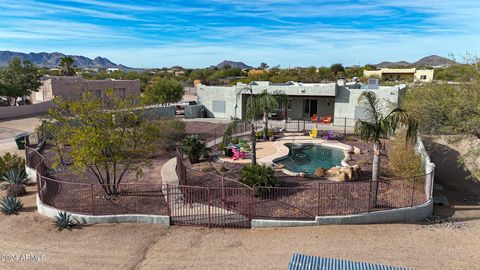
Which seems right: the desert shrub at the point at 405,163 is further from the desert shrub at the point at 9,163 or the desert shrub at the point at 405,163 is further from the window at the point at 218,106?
the window at the point at 218,106

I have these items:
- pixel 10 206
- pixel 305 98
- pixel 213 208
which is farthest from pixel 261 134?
pixel 10 206

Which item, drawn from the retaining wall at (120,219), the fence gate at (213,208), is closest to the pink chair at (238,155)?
the fence gate at (213,208)

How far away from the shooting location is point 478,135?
1535 cm

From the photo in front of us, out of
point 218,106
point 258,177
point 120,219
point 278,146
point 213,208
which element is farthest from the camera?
point 218,106

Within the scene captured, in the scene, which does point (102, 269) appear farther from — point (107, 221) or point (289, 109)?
point (289, 109)

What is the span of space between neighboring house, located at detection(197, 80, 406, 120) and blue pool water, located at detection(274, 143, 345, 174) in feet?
23.9

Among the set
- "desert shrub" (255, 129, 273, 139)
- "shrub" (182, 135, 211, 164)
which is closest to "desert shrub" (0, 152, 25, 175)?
"shrub" (182, 135, 211, 164)

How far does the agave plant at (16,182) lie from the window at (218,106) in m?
22.4

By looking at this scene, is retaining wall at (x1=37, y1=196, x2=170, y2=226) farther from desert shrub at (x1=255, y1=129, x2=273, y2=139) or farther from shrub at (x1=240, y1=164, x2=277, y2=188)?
desert shrub at (x1=255, y1=129, x2=273, y2=139)

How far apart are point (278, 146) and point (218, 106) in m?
15.2

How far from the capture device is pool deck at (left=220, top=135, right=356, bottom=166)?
20297 mm

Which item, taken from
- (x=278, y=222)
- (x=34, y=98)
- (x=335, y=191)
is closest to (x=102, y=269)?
(x=278, y=222)

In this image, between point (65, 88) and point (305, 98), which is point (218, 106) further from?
point (65, 88)

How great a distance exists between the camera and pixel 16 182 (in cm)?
1608
